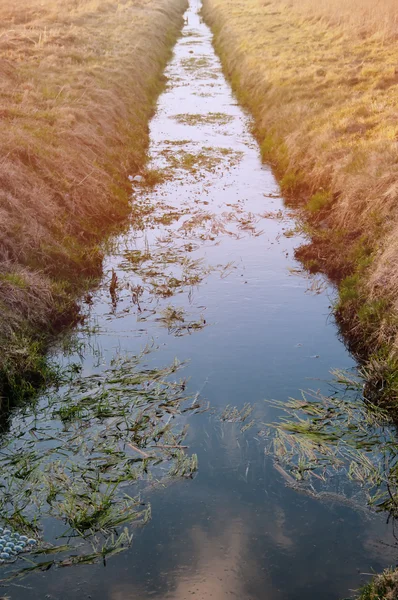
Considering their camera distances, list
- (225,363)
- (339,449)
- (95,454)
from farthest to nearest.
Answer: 1. (225,363)
2. (339,449)
3. (95,454)

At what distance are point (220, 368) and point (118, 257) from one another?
5.57 metres

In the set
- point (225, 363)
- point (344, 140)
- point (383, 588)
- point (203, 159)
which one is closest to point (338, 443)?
point (383, 588)

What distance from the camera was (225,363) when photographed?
9.98 metres

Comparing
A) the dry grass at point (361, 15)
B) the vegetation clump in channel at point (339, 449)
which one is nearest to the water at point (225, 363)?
the vegetation clump in channel at point (339, 449)

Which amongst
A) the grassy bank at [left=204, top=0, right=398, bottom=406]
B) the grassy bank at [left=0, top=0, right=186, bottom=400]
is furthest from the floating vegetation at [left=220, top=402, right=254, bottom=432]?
the grassy bank at [left=0, top=0, right=186, bottom=400]

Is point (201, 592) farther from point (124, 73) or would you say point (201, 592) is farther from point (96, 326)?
point (124, 73)

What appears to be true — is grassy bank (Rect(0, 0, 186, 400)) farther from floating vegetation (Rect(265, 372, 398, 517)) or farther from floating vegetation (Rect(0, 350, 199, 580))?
floating vegetation (Rect(265, 372, 398, 517))

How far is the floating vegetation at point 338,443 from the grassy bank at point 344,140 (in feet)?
2.01

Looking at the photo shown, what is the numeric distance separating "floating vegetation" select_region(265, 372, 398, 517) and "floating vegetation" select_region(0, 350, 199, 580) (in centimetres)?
140

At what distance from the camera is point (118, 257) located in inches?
563

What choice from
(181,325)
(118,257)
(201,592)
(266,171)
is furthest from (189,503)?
(266,171)

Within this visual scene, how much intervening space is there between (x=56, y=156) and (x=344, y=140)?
8928 mm

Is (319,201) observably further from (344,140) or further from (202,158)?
(202,158)

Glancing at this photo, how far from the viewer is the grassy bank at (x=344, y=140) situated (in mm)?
10844
